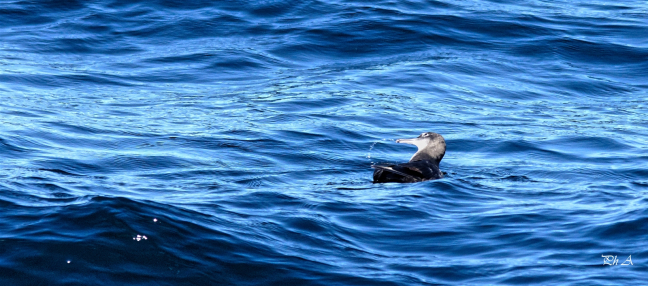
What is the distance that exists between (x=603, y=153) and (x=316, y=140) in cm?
332

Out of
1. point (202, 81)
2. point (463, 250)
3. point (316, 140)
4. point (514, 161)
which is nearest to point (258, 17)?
point (202, 81)

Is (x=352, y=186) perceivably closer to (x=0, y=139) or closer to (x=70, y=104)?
(x=0, y=139)

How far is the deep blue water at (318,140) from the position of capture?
581cm

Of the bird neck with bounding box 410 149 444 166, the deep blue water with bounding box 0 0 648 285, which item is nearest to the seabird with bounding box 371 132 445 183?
the bird neck with bounding box 410 149 444 166

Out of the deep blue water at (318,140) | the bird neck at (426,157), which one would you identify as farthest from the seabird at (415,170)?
the deep blue water at (318,140)

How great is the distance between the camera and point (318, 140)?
34.3 feet

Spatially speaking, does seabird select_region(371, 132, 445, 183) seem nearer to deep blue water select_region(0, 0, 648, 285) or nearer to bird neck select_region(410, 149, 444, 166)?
bird neck select_region(410, 149, 444, 166)

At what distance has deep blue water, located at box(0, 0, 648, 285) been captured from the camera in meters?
5.81

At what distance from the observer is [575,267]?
584 cm

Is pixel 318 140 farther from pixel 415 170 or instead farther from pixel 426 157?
pixel 415 170

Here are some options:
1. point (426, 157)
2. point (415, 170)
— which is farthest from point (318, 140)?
point (415, 170)

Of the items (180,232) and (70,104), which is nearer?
(180,232)

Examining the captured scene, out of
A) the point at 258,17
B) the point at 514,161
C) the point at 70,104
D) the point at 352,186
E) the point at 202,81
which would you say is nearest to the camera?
the point at 352,186

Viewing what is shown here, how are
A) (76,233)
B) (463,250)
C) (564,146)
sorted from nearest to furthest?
(76,233) < (463,250) < (564,146)
